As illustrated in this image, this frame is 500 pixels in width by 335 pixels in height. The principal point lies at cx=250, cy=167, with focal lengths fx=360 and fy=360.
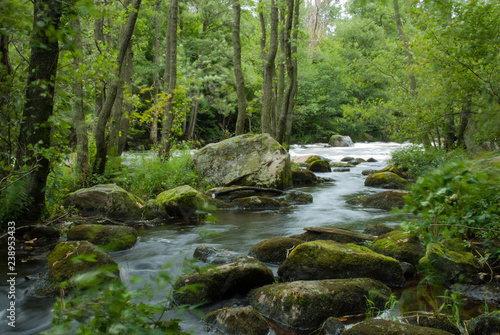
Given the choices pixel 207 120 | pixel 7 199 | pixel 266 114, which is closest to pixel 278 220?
pixel 7 199

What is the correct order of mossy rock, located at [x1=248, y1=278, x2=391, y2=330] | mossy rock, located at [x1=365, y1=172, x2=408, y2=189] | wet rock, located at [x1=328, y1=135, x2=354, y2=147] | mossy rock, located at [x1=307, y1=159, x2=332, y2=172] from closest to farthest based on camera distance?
mossy rock, located at [x1=248, y1=278, x2=391, y2=330], mossy rock, located at [x1=365, y1=172, x2=408, y2=189], mossy rock, located at [x1=307, y1=159, x2=332, y2=172], wet rock, located at [x1=328, y1=135, x2=354, y2=147]

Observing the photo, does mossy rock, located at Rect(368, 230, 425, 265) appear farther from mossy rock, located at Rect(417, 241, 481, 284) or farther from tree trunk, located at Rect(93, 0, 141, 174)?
tree trunk, located at Rect(93, 0, 141, 174)

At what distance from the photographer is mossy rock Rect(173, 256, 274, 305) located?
3947mm

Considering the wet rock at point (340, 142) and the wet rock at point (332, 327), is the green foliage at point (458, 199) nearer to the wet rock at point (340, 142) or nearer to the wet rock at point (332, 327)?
the wet rock at point (332, 327)

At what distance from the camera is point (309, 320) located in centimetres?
351

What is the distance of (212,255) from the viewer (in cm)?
520

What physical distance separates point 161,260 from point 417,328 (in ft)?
12.2

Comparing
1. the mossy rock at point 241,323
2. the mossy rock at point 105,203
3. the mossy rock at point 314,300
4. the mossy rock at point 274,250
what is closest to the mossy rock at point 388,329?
the mossy rock at point 314,300

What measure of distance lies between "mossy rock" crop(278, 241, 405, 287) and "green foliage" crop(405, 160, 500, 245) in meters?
0.84

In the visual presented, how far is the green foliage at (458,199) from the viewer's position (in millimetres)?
2711

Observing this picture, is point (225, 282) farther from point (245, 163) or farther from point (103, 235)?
point (245, 163)

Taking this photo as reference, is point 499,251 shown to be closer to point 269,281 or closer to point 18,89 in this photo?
point 269,281

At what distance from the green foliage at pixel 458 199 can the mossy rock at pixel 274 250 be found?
2012 millimetres

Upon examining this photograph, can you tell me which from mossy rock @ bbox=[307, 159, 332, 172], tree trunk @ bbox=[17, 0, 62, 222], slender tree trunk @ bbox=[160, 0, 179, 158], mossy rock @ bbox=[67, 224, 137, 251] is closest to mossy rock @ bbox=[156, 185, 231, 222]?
mossy rock @ bbox=[67, 224, 137, 251]
